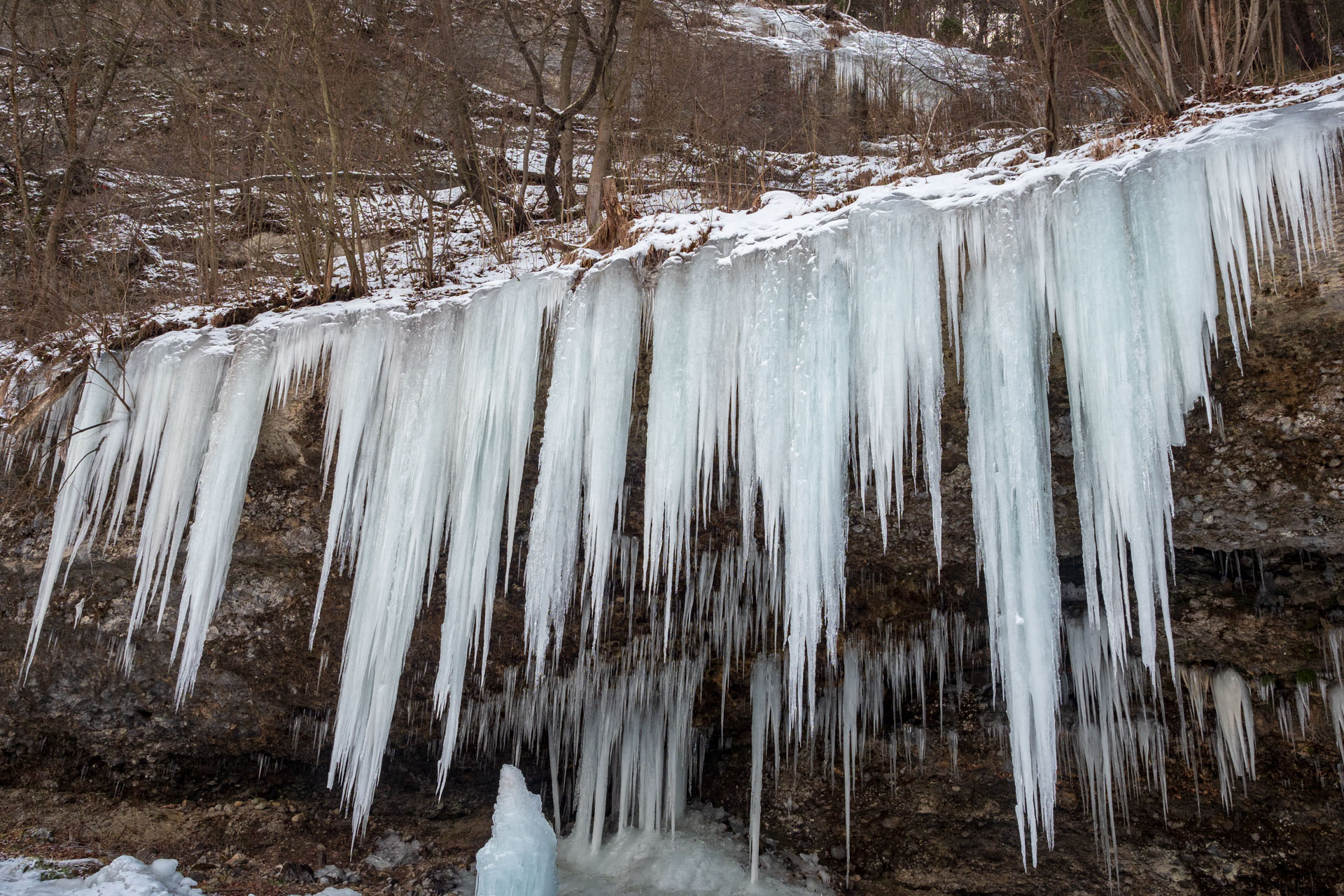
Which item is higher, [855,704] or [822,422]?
[822,422]

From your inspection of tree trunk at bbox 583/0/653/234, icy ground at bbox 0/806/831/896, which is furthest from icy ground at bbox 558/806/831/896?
tree trunk at bbox 583/0/653/234

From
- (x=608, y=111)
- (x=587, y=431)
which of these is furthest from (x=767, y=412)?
(x=608, y=111)

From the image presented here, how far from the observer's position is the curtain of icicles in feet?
9.44

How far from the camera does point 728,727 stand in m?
6.37

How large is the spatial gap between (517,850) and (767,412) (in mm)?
2725

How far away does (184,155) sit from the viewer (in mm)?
6383

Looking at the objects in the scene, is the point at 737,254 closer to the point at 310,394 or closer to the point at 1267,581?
the point at 310,394

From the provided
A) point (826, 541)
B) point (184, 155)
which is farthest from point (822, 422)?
point (184, 155)

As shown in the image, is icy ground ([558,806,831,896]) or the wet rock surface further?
icy ground ([558,806,831,896])

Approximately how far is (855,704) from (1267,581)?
107 inches

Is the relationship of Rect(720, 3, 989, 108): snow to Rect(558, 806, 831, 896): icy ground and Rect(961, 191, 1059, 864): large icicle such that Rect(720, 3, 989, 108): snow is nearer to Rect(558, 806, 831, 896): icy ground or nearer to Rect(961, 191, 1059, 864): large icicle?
Rect(961, 191, 1059, 864): large icicle

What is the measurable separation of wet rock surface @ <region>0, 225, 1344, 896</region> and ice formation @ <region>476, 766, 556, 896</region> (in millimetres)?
1126

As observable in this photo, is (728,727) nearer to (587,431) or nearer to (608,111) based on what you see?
(587,431)

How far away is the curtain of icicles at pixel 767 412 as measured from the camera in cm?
288
